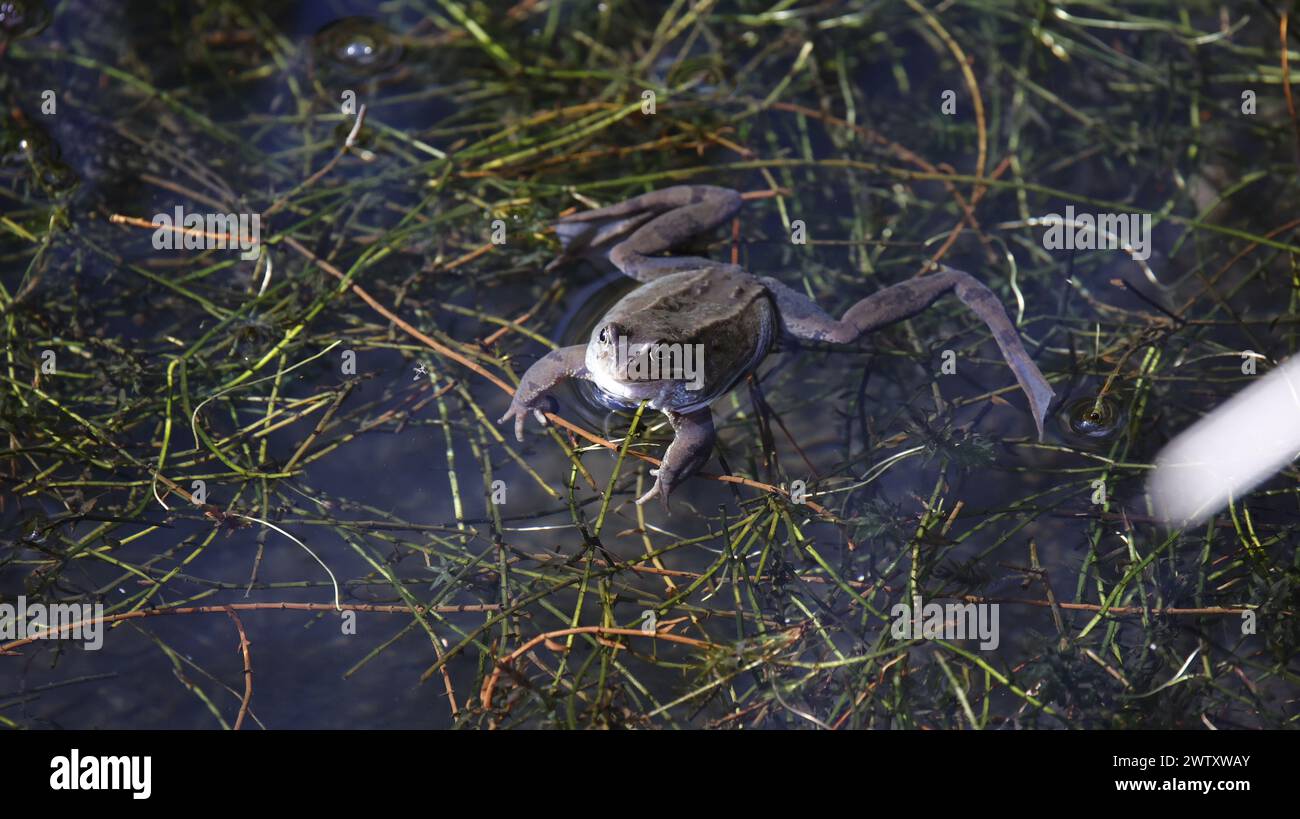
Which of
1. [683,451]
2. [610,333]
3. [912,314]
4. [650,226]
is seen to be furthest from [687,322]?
[912,314]

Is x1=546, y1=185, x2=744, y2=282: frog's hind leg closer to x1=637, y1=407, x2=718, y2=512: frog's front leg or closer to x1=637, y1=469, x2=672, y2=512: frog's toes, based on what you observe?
x1=637, y1=407, x2=718, y2=512: frog's front leg

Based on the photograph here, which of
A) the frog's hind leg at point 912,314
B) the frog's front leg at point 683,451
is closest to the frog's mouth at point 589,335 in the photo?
the frog's front leg at point 683,451

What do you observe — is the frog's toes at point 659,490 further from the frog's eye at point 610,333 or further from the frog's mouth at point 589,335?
the frog's eye at point 610,333

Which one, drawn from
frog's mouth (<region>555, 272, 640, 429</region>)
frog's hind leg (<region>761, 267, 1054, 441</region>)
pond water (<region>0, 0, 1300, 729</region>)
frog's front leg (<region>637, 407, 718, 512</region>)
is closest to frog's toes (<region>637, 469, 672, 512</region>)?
frog's front leg (<region>637, 407, 718, 512</region>)

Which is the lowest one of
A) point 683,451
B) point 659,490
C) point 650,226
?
point 659,490

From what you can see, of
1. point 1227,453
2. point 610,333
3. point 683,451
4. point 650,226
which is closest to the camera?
point 610,333

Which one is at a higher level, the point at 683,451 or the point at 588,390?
the point at 588,390

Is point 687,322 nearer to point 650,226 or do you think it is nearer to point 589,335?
point 589,335
